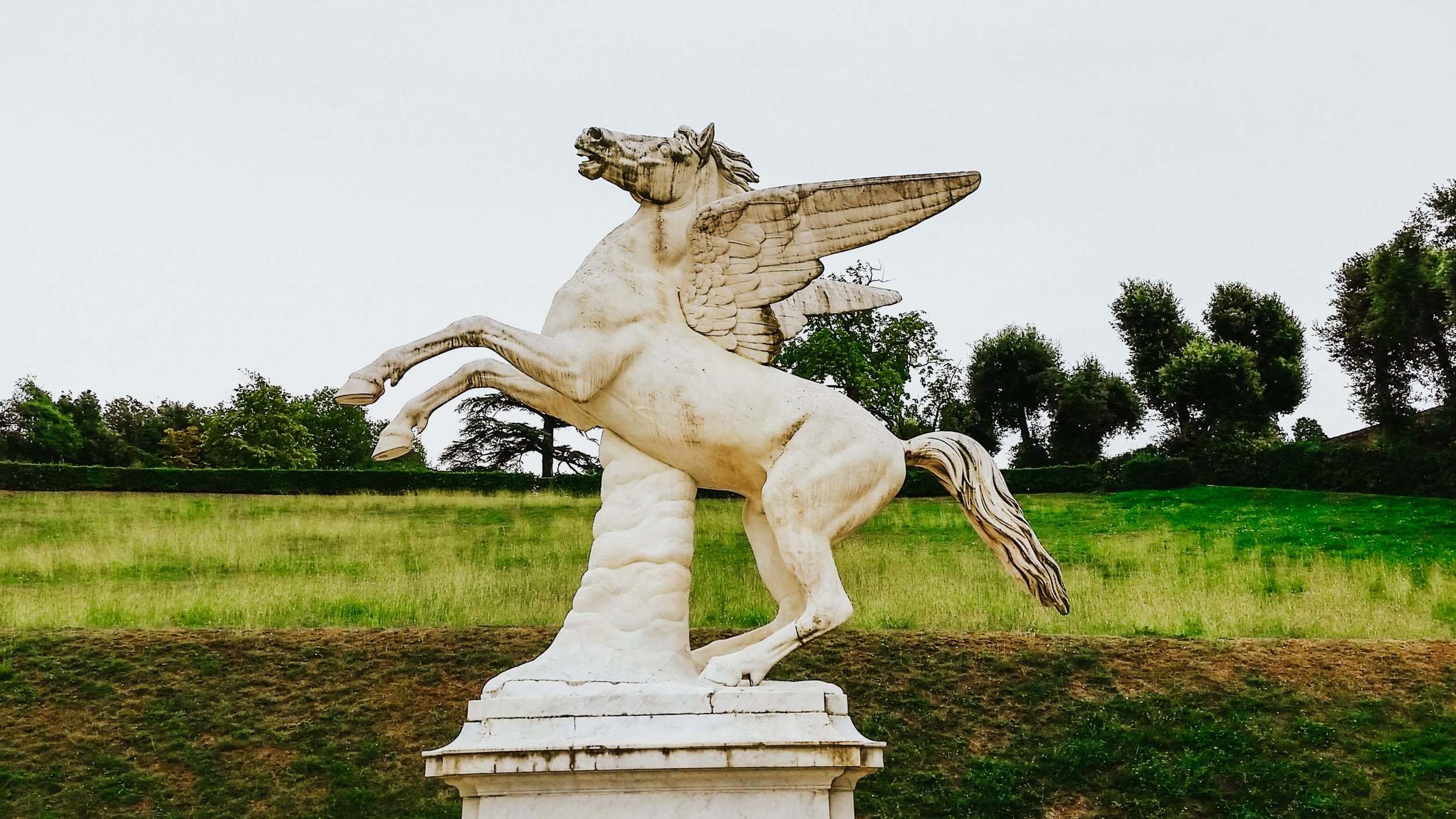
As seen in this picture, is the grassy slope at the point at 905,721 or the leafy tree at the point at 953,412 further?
the leafy tree at the point at 953,412

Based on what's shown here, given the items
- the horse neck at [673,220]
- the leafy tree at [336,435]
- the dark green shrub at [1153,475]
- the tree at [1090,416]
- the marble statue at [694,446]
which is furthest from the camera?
the leafy tree at [336,435]

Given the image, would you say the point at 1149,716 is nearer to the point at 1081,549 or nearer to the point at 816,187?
the point at 816,187

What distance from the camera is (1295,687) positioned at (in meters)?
11.7

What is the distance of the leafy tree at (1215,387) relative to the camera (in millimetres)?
36750

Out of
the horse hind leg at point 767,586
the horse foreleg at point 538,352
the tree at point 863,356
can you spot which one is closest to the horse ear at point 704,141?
the horse foreleg at point 538,352

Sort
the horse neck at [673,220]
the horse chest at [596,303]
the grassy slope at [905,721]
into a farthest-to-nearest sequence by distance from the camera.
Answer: the grassy slope at [905,721] < the horse neck at [673,220] < the horse chest at [596,303]

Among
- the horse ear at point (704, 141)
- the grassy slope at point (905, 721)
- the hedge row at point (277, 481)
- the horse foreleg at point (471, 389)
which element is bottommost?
the grassy slope at point (905, 721)

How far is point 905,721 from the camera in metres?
11.2

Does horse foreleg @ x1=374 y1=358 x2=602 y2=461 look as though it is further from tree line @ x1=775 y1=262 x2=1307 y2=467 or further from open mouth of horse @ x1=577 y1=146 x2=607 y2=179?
tree line @ x1=775 y1=262 x2=1307 y2=467

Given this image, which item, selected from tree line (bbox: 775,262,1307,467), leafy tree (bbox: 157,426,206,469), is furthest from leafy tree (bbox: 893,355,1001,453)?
leafy tree (bbox: 157,426,206,469)

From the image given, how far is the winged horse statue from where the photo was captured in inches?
201

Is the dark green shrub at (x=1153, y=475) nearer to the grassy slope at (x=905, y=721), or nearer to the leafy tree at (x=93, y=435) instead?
the grassy slope at (x=905, y=721)

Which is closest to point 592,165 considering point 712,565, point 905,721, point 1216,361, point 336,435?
point 905,721

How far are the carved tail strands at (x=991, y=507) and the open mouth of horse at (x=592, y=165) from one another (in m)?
1.76
